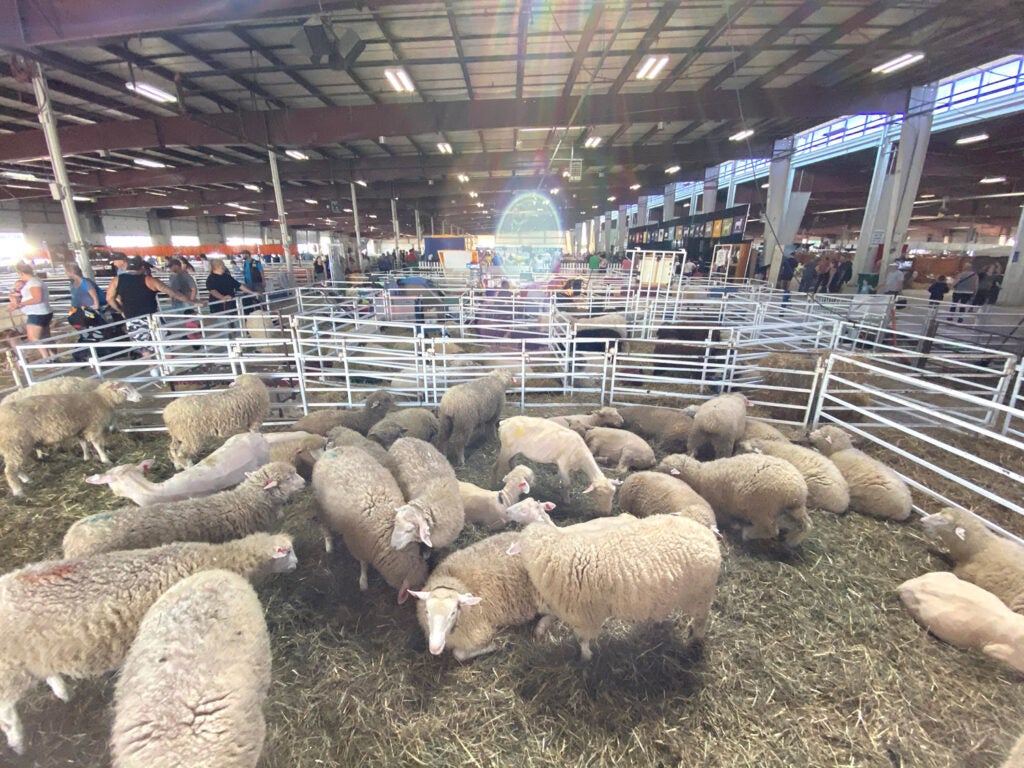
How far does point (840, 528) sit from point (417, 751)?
12.0ft

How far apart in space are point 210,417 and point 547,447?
351 cm

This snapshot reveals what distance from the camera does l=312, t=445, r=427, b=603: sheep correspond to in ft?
9.73

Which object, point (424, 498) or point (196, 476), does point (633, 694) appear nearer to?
point (424, 498)

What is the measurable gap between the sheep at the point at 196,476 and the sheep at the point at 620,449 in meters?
3.33

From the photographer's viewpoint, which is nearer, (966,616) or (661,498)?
(966,616)

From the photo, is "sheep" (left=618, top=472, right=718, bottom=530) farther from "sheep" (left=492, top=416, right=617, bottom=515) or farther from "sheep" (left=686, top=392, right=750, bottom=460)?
"sheep" (left=686, top=392, right=750, bottom=460)

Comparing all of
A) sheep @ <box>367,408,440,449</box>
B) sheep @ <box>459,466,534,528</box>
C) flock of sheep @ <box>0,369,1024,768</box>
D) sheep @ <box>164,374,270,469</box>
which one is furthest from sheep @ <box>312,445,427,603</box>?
sheep @ <box>164,374,270,469</box>

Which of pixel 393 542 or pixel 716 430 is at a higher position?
pixel 716 430

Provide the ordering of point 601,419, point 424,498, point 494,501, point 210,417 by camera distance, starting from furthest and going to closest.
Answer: point 601,419
point 210,417
point 494,501
point 424,498

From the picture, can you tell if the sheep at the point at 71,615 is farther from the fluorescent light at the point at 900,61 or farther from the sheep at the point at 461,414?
the fluorescent light at the point at 900,61

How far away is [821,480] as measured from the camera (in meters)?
3.78

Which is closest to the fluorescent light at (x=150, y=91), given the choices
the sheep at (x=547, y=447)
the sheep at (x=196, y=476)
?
the sheep at (x=196, y=476)

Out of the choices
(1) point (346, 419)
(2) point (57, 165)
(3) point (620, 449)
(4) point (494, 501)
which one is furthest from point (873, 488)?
(2) point (57, 165)

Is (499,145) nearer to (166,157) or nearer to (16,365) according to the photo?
(166,157)
